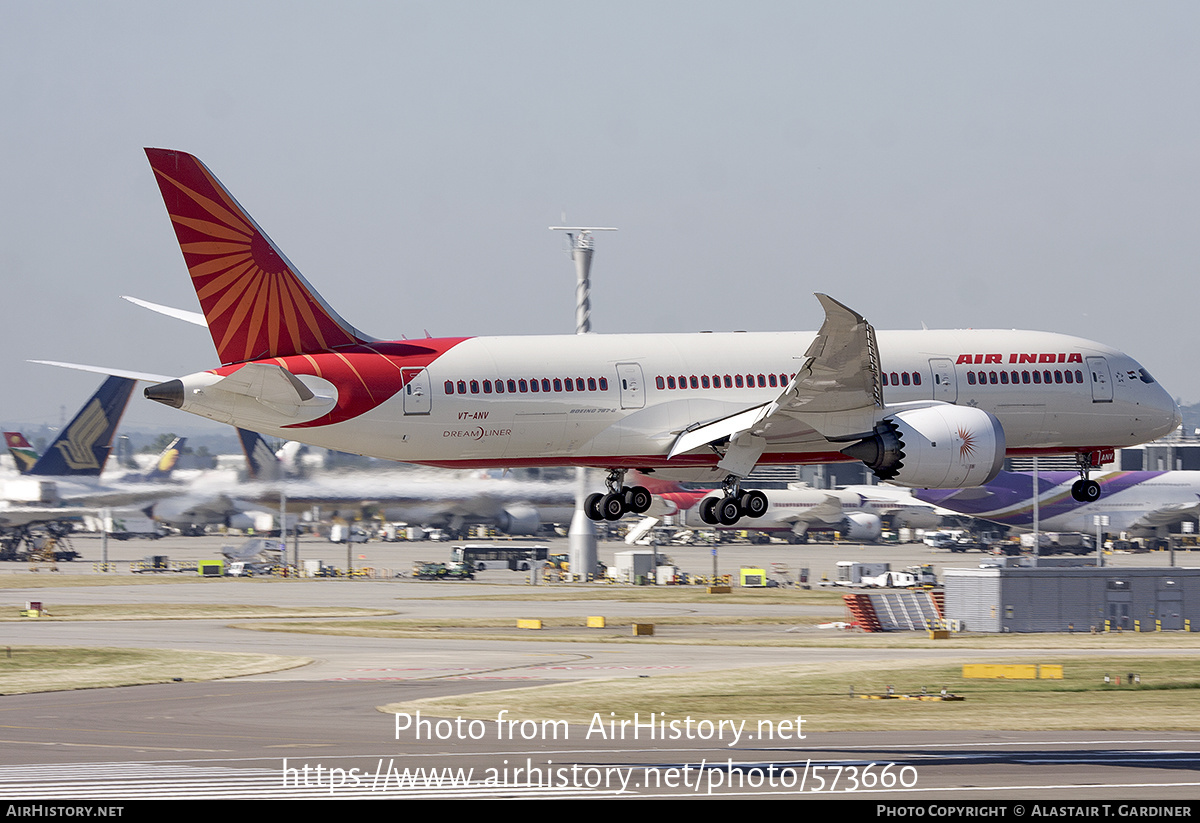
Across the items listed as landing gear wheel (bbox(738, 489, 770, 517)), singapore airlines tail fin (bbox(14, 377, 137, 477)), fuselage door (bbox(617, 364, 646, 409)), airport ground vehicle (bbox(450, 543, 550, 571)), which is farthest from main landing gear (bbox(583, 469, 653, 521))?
singapore airlines tail fin (bbox(14, 377, 137, 477))

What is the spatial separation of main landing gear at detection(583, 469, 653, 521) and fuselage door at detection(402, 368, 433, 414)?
22.7 ft

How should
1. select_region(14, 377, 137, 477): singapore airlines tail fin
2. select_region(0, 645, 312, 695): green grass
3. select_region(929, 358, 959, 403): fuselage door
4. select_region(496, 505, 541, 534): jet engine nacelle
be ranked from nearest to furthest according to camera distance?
→ 1. select_region(929, 358, 959, 403): fuselage door
2. select_region(0, 645, 312, 695): green grass
3. select_region(14, 377, 137, 477): singapore airlines tail fin
4. select_region(496, 505, 541, 534): jet engine nacelle

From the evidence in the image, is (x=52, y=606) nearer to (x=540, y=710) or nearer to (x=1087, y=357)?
(x=540, y=710)

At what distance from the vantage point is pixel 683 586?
330ft

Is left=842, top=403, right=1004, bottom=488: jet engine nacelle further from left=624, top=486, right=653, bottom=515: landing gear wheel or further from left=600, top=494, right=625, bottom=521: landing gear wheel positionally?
left=600, top=494, right=625, bottom=521: landing gear wheel

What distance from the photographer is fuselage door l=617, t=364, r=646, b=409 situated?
42219 millimetres

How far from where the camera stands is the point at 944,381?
4428cm

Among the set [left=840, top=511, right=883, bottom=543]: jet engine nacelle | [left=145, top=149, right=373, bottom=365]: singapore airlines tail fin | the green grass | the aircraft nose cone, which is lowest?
the green grass

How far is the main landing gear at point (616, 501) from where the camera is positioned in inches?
1774

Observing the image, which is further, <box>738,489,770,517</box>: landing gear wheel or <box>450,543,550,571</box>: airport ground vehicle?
<box>450,543,550,571</box>: airport ground vehicle

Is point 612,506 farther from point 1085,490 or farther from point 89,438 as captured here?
point 89,438

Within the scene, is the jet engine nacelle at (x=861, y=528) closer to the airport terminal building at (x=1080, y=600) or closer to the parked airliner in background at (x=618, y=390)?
the airport terminal building at (x=1080, y=600)

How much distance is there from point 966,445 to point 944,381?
3.80 m

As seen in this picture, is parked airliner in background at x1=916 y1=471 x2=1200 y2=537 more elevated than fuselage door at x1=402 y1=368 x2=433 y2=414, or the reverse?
fuselage door at x1=402 y1=368 x2=433 y2=414
